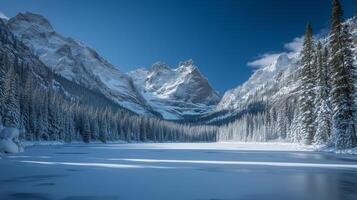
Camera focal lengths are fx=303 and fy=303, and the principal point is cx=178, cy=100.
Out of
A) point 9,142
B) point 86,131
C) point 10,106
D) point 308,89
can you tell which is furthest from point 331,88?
point 86,131

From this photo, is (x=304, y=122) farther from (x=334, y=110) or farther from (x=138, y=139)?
(x=138, y=139)

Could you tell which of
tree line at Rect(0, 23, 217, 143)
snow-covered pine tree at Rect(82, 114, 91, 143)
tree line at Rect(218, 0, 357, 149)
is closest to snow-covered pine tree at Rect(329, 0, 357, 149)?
tree line at Rect(218, 0, 357, 149)

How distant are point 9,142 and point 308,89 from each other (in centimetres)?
4647

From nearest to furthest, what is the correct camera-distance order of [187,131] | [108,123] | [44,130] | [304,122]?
[304,122] < [44,130] < [108,123] < [187,131]

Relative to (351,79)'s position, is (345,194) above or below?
below

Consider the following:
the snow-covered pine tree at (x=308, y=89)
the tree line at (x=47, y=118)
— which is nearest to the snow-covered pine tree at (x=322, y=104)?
the snow-covered pine tree at (x=308, y=89)

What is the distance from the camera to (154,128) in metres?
152

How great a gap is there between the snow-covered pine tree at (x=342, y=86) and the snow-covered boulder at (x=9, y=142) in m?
39.1

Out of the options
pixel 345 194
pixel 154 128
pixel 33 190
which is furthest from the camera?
pixel 154 128

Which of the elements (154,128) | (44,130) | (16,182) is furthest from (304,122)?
(154,128)

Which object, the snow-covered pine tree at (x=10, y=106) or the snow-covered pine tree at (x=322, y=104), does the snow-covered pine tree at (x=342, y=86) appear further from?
the snow-covered pine tree at (x=10, y=106)

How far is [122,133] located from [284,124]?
66399 mm

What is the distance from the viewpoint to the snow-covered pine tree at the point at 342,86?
3506 cm

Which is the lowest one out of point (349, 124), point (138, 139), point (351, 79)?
point (138, 139)
